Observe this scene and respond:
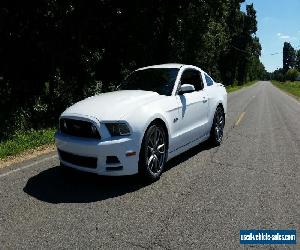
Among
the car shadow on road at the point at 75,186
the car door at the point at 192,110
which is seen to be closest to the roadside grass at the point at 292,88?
the car door at the point at 192,110

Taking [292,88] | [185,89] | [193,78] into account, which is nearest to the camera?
[185,89]

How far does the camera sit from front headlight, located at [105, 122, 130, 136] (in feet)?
18.5

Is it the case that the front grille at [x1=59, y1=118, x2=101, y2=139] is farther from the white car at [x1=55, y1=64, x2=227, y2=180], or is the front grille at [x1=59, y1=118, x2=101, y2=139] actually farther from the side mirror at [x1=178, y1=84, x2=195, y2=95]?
the side mirror at [x1=178, y1=84, x2=195, y2=95]

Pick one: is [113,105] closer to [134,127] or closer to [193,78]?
[134,127]

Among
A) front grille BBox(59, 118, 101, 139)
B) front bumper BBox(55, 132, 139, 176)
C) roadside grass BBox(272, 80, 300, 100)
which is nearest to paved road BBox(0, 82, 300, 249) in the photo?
Answer: front bumper BBox(55, 132, 139, 176)

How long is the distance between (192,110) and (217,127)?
1.73 metres

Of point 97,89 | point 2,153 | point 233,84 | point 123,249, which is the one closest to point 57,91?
point 97,89

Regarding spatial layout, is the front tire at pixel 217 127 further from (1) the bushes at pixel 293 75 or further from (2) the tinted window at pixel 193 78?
(1) the bushes at pixel 293 75

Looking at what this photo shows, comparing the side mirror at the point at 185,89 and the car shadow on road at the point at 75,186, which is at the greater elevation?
the side mirror at the point at 185,89

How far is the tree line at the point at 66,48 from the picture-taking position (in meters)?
10.7

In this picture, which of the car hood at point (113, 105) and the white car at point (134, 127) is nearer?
the white car at point (134, 127)

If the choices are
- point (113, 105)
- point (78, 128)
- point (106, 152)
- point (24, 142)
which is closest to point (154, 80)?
point (113, 105)

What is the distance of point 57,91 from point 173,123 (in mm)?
6286

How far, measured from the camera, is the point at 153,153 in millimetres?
6133
